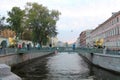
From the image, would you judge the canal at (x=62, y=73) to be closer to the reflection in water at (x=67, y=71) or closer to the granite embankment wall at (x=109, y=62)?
the reflection in water at (x=67, y=71)

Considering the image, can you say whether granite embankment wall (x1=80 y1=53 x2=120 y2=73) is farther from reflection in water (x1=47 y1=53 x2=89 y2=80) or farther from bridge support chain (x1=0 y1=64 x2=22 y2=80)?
bridge support chain (x1=0 y1=64 x2=22 y2=80)

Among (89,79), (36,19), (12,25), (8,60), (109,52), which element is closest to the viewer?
(89,79)

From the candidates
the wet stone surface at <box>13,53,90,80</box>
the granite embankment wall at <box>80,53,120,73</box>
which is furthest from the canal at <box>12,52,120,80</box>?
the granite embankment wall at <box>80,53,120,73</box>

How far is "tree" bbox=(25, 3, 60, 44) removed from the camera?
2975 inches

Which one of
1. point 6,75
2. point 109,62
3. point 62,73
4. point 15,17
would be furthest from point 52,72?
point 15,17

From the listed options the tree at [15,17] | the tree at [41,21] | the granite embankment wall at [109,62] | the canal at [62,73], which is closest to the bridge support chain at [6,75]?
the canal at [62,73]

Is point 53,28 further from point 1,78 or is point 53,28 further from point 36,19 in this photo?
point 1,78

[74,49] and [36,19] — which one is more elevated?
[36,19]

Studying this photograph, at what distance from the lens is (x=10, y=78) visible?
3.38m

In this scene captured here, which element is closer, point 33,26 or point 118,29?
point 118,29

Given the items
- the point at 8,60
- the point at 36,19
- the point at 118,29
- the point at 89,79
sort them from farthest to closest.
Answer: the point at 36,19 → the point at 118,29 → the point at 8,60 → the point at 89,79

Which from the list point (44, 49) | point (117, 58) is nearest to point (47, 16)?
point (44, 49)

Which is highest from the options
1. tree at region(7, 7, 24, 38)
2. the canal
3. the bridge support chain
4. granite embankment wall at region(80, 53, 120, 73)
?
tree at region(7, 7, 24, 38)

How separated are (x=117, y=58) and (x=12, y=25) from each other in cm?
4009
